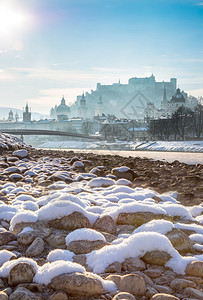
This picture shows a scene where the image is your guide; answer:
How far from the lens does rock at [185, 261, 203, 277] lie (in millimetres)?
2535

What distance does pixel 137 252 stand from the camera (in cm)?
267

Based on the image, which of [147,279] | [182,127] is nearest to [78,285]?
[147,279]

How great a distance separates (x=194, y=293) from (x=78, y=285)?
73 cm

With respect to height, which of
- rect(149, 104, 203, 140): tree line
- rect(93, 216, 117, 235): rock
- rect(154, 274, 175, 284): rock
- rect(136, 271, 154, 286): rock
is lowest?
rect(154, 274, 175, 284): rock

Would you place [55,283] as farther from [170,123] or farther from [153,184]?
[170,123]

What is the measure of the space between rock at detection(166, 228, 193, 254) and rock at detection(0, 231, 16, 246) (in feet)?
4.42

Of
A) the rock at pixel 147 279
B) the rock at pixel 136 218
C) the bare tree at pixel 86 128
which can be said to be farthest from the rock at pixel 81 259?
the bare tree at pixel 86 128

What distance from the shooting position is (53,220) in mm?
3402

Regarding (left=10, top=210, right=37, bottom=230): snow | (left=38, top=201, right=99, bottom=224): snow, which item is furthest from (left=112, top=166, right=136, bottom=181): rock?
(left=10, top=210, right=37, bottom=230): snow

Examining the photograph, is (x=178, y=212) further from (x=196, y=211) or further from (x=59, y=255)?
(x=59, y=255)

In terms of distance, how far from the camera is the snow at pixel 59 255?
8.88 ft

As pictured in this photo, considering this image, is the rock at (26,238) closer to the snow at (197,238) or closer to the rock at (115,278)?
the rock at (115,278)

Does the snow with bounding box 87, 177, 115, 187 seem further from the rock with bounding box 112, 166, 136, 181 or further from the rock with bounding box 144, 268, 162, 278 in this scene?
the rock with bounding box 144, 268, 162, 278

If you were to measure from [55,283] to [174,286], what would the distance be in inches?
30.7
